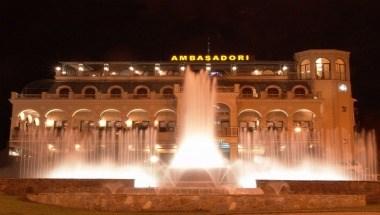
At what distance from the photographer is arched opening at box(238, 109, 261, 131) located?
194 ft

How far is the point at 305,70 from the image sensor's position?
62781mm

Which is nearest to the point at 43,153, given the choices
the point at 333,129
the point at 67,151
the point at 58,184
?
the point at 67,151

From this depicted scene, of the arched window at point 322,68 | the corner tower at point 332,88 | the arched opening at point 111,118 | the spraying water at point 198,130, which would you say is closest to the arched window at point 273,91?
the corner tower at point 332,88

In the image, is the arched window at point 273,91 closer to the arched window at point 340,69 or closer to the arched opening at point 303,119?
the arched opening at point 303,119

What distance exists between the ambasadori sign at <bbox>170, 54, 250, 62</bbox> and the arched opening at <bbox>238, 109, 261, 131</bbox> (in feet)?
26.7

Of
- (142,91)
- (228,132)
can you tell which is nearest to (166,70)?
(142,91)

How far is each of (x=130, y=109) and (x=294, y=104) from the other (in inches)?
704

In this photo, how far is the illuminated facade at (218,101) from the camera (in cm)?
5809

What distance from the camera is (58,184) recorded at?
93.8ft

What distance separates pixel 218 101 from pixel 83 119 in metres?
15.3

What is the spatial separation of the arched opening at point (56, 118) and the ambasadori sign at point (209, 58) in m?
14.8

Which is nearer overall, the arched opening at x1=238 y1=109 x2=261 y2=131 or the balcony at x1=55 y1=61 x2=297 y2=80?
the arched opening at x1=238 y1=109 x2=261 y2=131

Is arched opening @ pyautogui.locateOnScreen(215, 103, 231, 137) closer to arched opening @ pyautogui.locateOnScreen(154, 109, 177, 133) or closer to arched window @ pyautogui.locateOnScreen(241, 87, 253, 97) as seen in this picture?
arched window @ pyautogui.locateOnScreen(241, 87, 253, 97)

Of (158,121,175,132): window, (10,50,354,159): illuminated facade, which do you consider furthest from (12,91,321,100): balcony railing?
(158,121,175,132): window
